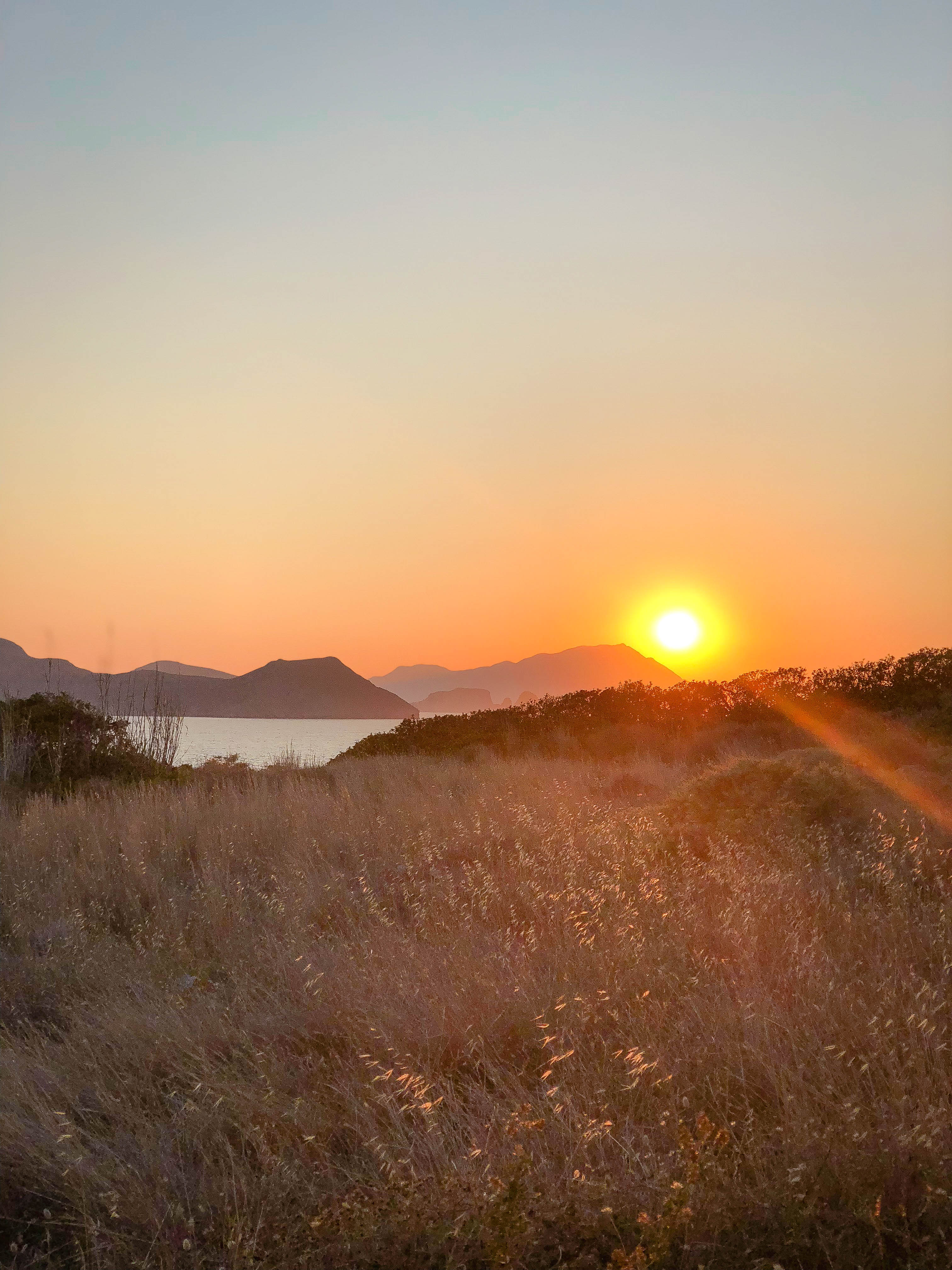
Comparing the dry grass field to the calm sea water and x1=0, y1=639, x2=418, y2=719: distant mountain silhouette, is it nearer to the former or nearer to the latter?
the calm sea water

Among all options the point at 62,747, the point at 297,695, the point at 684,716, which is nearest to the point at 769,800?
the point at 684,716

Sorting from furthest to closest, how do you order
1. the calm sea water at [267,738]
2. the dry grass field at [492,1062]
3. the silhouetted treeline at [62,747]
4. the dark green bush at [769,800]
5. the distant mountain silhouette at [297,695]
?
the distant mountain silhouette at [297,695] → the calm sea water at [267,738] → the silhouetted treeline at [62,747] → the dark green bush at [769,800] → the dry grass field at [492,1062]

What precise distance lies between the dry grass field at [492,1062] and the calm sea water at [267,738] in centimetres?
1053

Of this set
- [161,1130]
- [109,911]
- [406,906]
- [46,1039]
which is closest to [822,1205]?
[161,1130]

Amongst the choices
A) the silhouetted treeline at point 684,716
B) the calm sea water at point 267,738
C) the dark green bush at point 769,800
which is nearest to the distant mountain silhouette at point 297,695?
the calm sea water at point 267,738

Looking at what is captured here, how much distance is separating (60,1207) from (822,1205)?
2680 millimetres

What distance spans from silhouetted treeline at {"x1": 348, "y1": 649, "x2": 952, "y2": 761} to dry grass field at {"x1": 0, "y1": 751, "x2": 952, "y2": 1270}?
893 centimetres

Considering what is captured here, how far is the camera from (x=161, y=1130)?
3.27 metres

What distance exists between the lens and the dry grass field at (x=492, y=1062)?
2438 mm

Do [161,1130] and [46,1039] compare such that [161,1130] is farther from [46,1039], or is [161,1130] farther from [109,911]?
[109,911]

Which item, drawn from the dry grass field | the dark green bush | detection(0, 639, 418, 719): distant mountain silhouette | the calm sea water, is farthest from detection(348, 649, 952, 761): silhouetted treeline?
detection(0, 639, 418, 719): distant mountain silhouette

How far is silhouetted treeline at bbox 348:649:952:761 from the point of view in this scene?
16.0 meters

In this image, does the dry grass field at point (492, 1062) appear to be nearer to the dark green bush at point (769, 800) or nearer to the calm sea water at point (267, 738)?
the dark green bush at point (769, 800)

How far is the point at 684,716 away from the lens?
58.9 feet
